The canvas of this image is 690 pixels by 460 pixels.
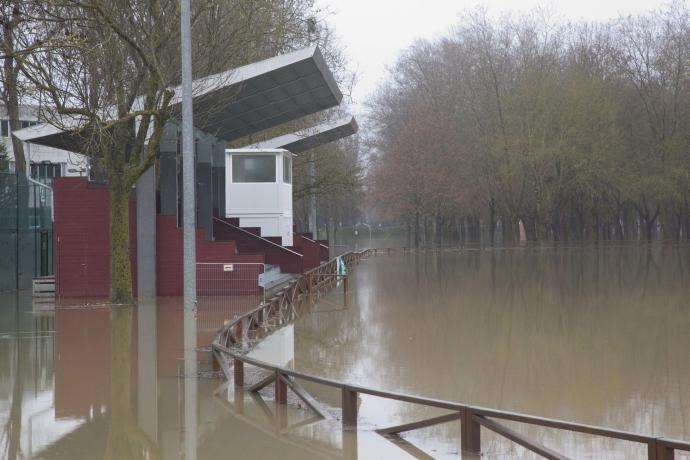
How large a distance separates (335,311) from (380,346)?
24.9 ft

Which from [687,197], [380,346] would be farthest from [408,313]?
[687,197]

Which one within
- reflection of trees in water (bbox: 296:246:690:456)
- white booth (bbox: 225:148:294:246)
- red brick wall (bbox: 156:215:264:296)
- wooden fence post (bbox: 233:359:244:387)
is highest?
white booth (bbox: 225:148:294:246)

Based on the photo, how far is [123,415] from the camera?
40.2ft

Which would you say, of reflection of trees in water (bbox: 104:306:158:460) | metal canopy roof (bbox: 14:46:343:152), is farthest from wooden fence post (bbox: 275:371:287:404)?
metal canopy roof (bbox: 14:46:343:152)

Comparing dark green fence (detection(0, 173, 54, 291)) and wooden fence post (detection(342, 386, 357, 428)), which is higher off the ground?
dark green fence (detection(0, 173, 54, 291))

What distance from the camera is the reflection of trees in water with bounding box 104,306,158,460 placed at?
10406 mm

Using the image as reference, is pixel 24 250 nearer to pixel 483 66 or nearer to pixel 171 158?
pixel 171 158

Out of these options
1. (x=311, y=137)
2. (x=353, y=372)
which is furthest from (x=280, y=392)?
(x=311, y=137)

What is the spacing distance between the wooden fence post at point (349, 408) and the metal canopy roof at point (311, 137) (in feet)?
118

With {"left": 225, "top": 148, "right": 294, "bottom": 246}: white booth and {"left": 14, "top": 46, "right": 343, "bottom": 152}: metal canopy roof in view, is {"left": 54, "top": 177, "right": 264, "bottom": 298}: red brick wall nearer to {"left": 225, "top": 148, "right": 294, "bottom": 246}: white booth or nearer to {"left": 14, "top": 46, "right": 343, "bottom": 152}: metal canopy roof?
{"left": 14, "top": 46, "right": 343, "bottom": 152}: metal canopy roof

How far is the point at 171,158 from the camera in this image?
30547 millimetres

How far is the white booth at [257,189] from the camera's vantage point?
39.0 meters

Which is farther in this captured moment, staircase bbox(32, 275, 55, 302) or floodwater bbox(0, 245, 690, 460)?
staircase bbox(32, 275, 55, 302)

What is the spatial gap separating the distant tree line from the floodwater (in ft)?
154
